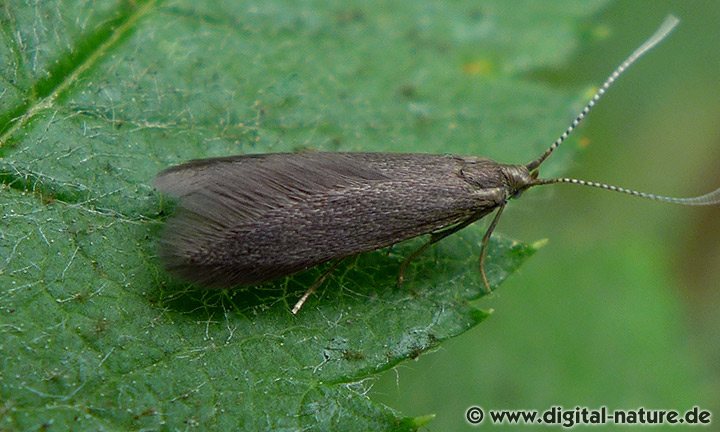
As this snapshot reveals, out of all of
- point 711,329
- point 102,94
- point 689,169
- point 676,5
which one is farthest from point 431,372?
point 676,5

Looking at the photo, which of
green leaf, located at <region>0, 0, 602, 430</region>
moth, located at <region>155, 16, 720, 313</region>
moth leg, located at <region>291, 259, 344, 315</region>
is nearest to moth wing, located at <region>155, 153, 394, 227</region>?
moth, located at <region>155, 16, 720, 313</region>

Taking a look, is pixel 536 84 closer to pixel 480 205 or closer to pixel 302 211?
pixel 480 205

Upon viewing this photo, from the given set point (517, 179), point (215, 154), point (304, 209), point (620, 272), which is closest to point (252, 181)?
point (304, 209)

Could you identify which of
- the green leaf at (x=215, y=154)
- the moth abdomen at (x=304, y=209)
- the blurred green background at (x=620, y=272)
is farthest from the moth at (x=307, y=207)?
the blurred green background at (x=620, y=272)

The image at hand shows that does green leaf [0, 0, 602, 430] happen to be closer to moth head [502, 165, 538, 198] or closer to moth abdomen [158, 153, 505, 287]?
moth abdomen [158, 153, 505, 287]

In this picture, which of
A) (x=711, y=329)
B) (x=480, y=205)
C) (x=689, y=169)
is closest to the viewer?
(x=480, y=205)

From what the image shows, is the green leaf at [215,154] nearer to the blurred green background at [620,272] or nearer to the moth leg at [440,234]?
the moth leg at [440,234]
